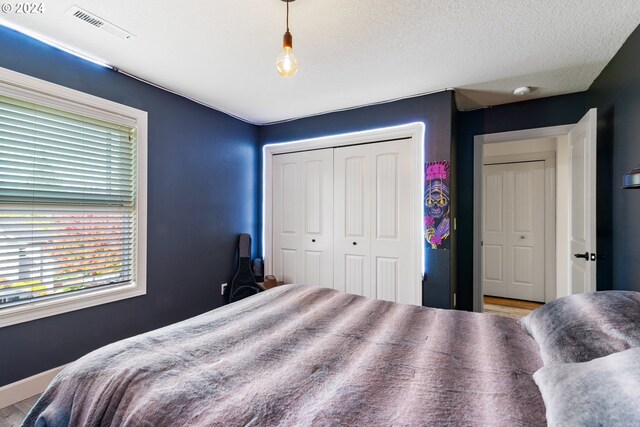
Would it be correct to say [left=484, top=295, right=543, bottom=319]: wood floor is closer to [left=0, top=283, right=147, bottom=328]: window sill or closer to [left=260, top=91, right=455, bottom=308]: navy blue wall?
[left=260, top=91, right=455, bottom=308]: navy blue wall

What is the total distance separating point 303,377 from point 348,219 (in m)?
2.49

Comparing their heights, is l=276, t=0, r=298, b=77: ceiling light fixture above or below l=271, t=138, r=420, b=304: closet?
above

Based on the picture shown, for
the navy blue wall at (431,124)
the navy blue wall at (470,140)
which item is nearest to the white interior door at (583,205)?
the navy blue wall at (470,140)

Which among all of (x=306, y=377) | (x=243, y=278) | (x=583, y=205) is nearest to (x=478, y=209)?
(x=583, y=205)

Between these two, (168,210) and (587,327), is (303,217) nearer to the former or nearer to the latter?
(168,210)

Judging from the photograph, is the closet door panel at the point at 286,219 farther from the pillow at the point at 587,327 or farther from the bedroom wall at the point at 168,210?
the pillow at the point at 587,327

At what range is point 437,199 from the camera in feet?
9.35

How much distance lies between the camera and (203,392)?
3.13 ft

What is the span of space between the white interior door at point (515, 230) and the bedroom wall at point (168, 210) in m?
3.66

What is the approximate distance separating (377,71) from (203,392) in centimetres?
251

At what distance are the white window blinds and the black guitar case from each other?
1159 millimetres

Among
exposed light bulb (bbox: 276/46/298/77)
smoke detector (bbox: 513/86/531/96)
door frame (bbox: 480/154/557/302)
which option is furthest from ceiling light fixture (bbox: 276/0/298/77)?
door frame (bbox: 480/154/557/302)

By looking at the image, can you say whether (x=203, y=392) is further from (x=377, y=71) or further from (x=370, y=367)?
(x=377, y=71)

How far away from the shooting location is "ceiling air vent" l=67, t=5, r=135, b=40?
1755 mm
